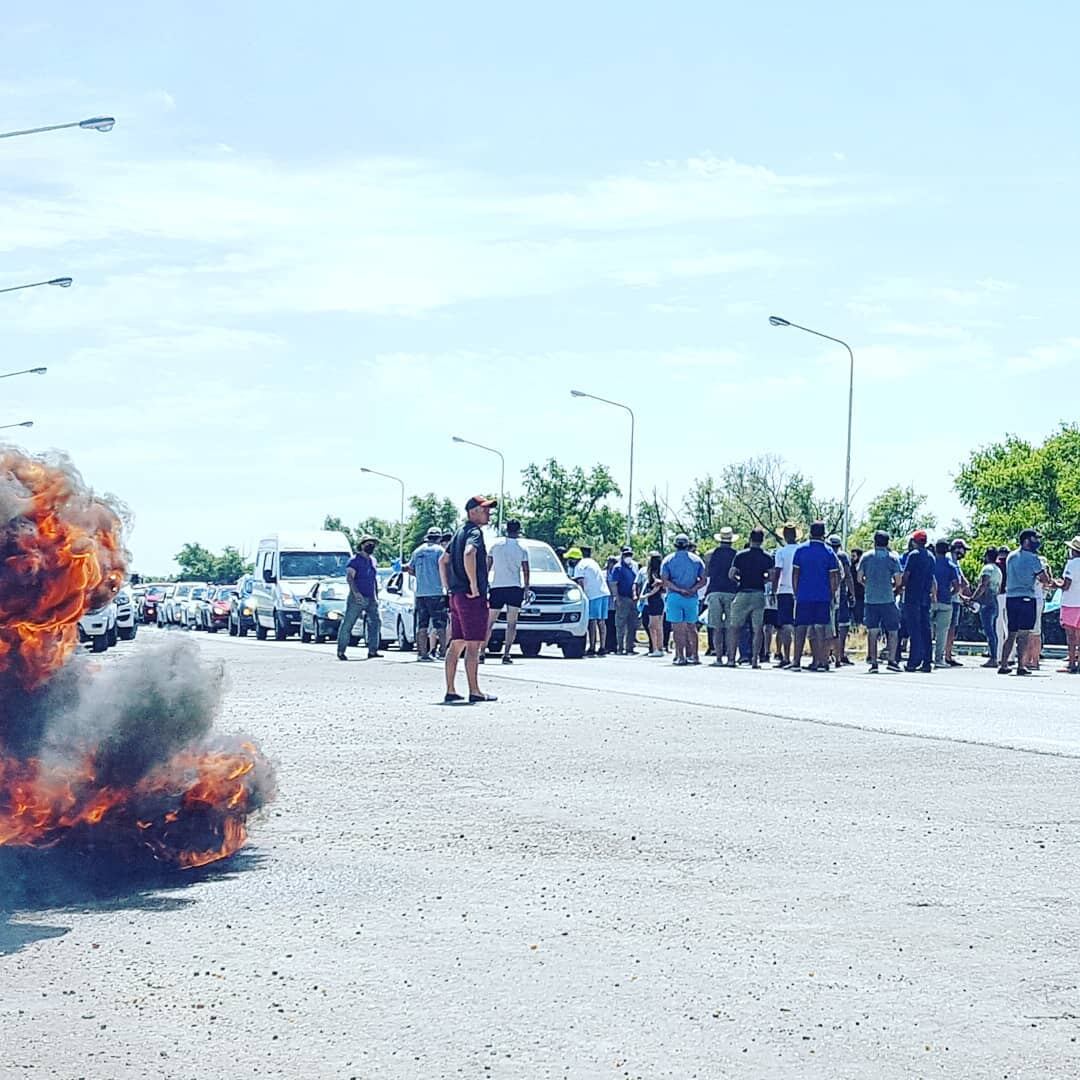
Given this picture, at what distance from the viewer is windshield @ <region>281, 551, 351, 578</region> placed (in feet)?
153

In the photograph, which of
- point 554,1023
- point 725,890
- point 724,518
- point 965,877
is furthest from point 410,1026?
point 724,518

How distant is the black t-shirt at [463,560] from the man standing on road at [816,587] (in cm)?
830

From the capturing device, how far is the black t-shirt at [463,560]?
17.4 m

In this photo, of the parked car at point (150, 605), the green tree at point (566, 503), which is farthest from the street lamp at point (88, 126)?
the green tree at point (566, 503)

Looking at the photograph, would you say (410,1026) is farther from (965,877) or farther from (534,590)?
(534,590)

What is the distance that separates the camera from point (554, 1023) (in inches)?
207

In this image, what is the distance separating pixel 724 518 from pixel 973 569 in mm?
19845

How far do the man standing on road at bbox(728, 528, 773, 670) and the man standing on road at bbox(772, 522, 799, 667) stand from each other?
199 millimetres

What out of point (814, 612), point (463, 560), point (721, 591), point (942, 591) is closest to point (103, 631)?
point (721, 591)

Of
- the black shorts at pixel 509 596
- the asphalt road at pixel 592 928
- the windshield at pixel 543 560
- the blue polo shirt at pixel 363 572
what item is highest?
the windshield at pixel 543 560

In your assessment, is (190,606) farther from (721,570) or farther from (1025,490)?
(1025,490)

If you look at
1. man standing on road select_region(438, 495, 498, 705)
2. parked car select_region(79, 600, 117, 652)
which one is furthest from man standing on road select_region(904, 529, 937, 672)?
parked car select_region(79, 600, 117, 652)

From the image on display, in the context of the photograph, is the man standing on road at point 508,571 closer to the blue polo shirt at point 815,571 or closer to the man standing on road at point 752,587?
the man standing on road at point 752,587

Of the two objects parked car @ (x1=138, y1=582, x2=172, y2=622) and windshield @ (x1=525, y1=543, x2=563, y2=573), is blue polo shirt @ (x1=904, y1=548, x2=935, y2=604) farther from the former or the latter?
parked car @ (x1=138, y1=582, x2=172, y2=622)
